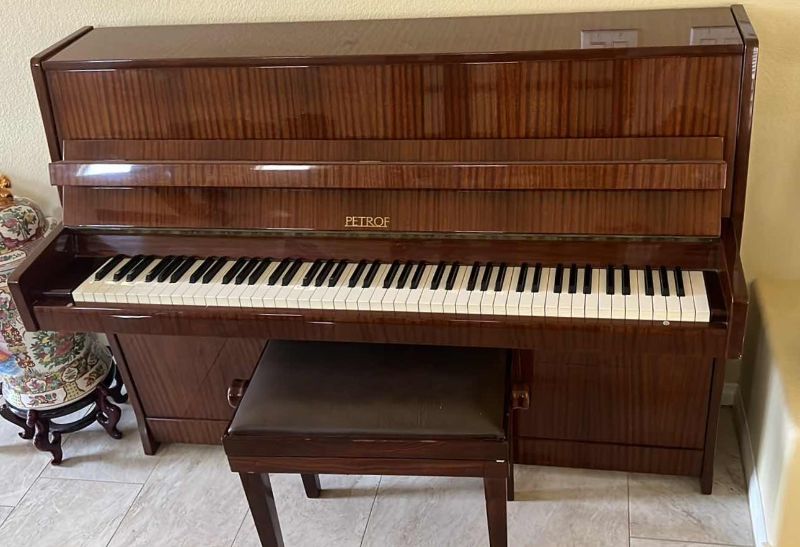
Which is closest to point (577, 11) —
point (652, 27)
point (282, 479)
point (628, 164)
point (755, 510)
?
point (652, 27)

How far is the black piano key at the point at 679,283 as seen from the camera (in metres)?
1.42

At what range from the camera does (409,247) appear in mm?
1598

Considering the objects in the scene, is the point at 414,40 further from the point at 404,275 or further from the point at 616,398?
the point at 616,398

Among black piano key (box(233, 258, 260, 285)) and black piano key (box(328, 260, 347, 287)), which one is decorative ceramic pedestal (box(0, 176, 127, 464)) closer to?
black piano key (box(233, 258, 260, 285))

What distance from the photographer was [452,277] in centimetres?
154

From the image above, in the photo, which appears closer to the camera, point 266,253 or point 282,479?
point 266,253

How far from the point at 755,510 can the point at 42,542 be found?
1.61 metres

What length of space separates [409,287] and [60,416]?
1178 mm

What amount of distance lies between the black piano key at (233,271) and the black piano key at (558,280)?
2.04 feet

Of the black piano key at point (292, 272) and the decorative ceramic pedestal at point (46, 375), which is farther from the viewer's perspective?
the decorative ceramic pedestal at point (46, 375)


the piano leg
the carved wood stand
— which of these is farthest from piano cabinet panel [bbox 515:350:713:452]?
the carved wood stand

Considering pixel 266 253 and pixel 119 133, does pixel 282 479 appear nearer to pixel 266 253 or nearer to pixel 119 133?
pixel 266 253

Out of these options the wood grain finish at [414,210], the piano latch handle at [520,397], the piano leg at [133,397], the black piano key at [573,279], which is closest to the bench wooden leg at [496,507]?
the piano latch handle at [520,397]

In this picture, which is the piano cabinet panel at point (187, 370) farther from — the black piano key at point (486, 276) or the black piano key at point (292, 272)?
the black piano key at point (486, 276)
